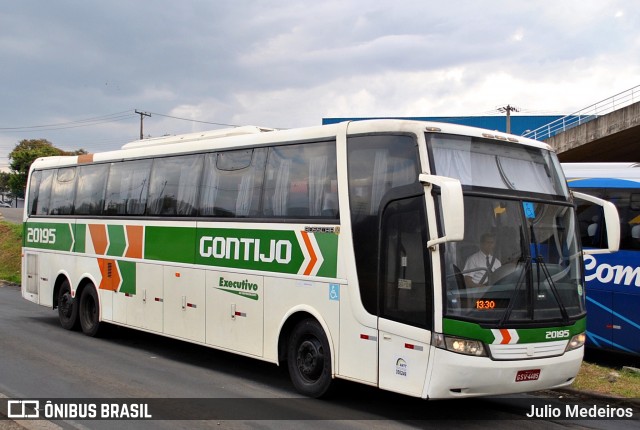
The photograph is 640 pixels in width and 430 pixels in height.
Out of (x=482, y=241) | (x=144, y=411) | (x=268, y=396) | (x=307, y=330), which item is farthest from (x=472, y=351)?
(x=144, y=411)

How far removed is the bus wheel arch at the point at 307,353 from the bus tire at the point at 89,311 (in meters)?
5.63

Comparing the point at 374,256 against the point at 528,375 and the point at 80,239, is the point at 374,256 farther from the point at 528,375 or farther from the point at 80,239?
the point at 80,239

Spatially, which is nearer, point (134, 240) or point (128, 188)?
point (134, 240)

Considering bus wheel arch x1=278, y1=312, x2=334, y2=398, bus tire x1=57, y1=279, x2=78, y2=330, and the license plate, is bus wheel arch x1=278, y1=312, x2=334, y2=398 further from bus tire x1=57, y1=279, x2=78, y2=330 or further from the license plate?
bus tire x1=57, y1=279, x2=78, y2=330

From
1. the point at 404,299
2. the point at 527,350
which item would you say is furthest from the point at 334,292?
the point at 527,350

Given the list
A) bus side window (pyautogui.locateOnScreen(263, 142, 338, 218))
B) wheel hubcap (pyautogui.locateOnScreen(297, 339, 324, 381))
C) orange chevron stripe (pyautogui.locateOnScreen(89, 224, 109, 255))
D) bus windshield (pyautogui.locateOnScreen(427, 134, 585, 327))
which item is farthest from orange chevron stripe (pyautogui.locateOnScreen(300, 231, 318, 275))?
orange chevron stripe (pyautogui.locateOnScreen(89, 224, 109, 255))

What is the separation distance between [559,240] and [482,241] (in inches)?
45.4

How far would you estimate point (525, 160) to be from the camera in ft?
26.0

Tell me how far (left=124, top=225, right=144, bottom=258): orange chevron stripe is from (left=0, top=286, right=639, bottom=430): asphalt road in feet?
5.54

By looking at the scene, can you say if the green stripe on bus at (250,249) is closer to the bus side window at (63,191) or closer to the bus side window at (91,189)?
the bus side window at (91,189)

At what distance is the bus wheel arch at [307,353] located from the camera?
27.0 feet

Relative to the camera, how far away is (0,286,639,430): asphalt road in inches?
291

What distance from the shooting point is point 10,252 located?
29438 mm

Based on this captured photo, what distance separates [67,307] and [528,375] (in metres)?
10.2
